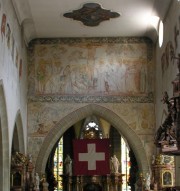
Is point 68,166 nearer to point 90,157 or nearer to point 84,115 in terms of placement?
point 90,157

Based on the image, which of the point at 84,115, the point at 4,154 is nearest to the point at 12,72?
the point at 4,154

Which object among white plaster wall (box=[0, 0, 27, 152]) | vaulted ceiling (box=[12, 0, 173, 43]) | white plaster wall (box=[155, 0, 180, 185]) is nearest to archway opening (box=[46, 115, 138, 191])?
vaulted ceiling (box=[12, 0, 173, 43])

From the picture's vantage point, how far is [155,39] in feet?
76.2

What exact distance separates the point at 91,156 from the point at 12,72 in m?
7.20

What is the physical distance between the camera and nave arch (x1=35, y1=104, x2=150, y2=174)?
906 inches

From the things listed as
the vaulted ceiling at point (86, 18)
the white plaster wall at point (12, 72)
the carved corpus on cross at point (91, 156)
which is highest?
the vaulted ceiling at point (86, 18)

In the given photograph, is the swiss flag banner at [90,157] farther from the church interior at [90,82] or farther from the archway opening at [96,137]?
the archway opening at [96,137]

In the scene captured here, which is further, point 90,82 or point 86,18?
point 90,82

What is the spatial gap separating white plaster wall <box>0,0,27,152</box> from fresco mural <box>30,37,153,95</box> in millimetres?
1180

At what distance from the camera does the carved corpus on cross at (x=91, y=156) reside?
81.2 feet

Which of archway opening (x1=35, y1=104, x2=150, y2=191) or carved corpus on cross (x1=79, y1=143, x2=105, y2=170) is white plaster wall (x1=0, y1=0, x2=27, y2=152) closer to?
archway opening (x1=35, y1=104, x2=150, y2=191)

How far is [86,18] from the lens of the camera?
71.4ft

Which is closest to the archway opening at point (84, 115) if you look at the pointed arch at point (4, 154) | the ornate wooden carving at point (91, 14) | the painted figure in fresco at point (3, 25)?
the ornate wooden carving at point (91, 14)

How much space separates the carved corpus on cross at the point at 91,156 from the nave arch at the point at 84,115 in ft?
6.67
